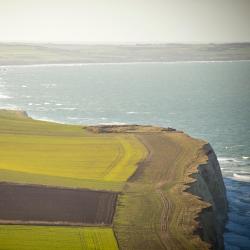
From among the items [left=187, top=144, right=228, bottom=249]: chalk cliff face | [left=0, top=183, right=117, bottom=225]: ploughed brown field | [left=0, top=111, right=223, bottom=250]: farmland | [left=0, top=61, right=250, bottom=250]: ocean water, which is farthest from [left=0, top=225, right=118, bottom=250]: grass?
[left=0, top=61, right=250, bottom=250]: ocean water

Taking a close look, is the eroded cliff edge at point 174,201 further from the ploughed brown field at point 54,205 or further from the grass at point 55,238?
the ploughed brown field at point 54,205

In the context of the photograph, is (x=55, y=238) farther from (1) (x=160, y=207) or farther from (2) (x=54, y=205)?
(1) (x=160, y=207)

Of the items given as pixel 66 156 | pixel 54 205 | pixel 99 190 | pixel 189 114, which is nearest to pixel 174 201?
pixel 99 190

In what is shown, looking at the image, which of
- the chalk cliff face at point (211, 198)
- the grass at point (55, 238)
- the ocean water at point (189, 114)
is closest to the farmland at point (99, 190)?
the grass at point (55, 238)

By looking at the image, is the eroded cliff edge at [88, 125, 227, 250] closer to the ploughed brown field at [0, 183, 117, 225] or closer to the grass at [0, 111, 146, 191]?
the ploughed brown field at [0, 183, 117, 225]

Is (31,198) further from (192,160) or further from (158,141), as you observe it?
(158,141)

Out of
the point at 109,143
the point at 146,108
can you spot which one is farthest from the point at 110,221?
the point at 146,108

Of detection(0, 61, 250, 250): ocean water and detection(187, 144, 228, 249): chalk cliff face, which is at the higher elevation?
detection(187, 144, 228, 249): chalk cliff face
